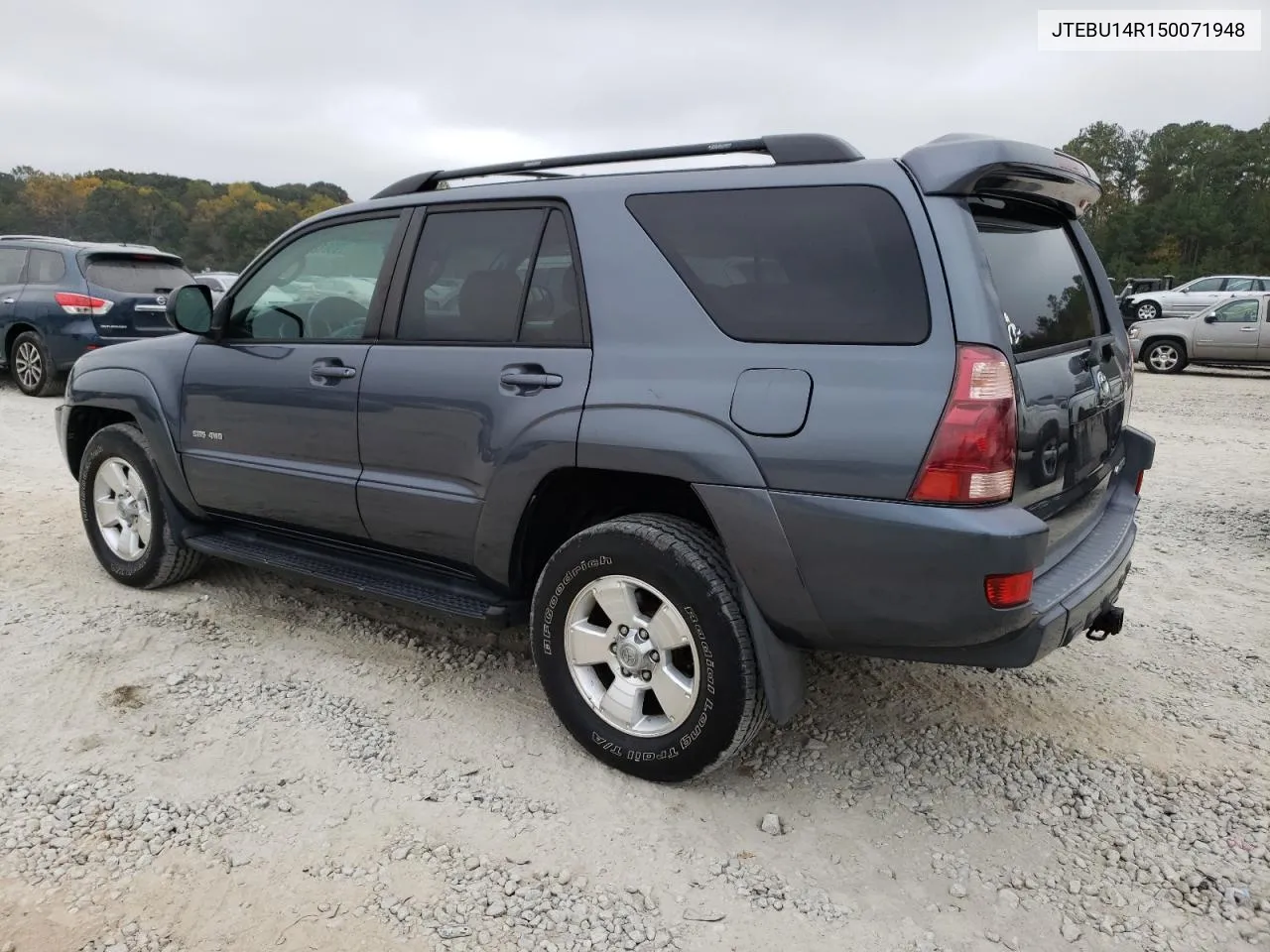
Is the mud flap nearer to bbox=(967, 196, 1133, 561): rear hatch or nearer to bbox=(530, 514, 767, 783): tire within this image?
bbox=(530, 514, 767, 783): tire

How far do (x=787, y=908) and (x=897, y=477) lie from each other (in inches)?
44.1

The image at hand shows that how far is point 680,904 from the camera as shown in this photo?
235 cm

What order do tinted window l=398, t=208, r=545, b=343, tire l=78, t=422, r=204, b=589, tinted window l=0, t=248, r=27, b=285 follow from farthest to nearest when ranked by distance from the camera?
tinted window l=0, t=248, r=27, b=285
tire l=78, t=422, r=204, b=589
tinted window l=398, t=208, r=545, b=343

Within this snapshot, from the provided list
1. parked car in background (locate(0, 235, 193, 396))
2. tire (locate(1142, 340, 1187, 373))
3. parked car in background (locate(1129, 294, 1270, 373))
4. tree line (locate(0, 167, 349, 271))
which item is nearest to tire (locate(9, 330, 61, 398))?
parked car in background (locate(0, 235, 193, 396))

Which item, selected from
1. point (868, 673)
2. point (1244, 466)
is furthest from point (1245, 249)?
point (868, 673)

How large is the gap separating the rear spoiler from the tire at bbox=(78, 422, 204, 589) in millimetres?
3496

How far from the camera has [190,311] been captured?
3893 mm

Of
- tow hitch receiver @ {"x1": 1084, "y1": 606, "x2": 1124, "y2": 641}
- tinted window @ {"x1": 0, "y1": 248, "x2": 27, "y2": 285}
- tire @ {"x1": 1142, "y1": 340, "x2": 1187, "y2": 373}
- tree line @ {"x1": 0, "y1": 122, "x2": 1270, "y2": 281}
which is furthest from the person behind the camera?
tree line @ {"x1": 0, "y1": 122, "x2": 1270, "y2": 281}

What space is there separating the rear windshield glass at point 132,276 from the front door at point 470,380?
26.8 ft

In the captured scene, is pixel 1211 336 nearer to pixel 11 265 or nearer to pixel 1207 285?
pixel 1207 285

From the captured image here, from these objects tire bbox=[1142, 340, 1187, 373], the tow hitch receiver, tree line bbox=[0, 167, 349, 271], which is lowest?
tire bbox=[1142, 340, 1187, 373]

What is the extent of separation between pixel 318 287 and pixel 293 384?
1.44ft

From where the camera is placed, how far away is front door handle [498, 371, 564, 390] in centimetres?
291

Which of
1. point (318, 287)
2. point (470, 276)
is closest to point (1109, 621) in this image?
point (470, 276)
